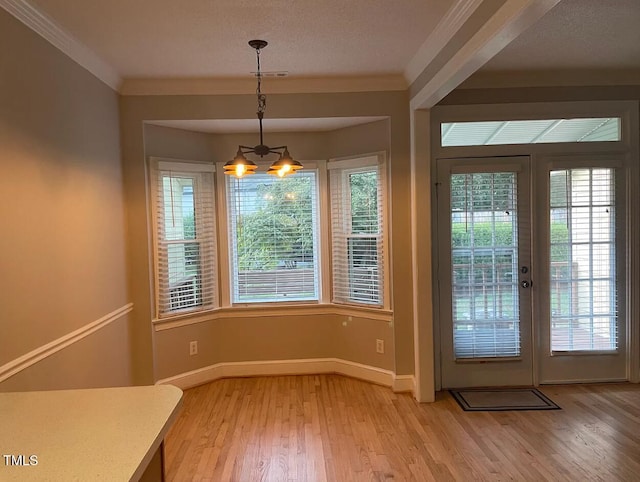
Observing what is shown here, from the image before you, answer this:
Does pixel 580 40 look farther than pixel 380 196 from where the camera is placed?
No

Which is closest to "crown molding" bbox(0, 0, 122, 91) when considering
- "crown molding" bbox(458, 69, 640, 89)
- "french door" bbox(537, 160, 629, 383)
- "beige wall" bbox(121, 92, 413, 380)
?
"beige wall" bbox(121, 92, 413, 380)

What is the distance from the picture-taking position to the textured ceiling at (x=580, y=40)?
2641 mm

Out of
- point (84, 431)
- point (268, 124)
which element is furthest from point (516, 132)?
point (84, 431)

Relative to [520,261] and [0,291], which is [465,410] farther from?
[0,291]

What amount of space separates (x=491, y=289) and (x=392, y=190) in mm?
1254

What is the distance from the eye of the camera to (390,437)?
3.09 meters

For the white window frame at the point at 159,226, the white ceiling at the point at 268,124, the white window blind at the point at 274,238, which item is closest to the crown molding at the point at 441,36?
the white ceiling at the point at 268,124

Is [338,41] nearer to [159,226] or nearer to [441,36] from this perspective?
[441,36]

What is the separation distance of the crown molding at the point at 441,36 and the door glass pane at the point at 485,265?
101 cm

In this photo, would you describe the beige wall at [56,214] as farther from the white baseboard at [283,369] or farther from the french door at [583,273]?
the french door at [583,273]

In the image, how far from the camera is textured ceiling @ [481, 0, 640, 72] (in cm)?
264

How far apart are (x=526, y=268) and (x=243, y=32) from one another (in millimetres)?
3034

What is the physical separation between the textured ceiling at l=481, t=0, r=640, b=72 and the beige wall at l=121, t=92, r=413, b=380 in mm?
982

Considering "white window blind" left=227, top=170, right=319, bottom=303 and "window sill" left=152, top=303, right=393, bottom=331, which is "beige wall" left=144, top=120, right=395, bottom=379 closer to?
"window sill" left=152, top=303, right=393, bottom=331
